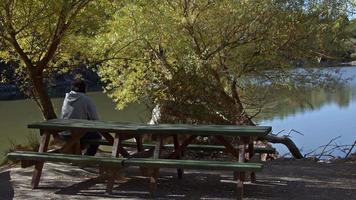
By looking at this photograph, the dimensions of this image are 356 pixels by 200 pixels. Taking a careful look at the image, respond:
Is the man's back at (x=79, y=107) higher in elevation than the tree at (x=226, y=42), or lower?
lower

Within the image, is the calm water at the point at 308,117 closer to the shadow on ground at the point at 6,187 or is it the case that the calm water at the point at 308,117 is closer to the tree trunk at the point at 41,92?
the tree trunk at the point at 41,92

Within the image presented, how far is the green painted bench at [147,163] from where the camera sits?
531cm

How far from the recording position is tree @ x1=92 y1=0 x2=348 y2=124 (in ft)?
36.6

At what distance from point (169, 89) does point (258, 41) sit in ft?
8.58

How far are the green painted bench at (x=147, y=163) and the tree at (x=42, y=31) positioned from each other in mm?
2800

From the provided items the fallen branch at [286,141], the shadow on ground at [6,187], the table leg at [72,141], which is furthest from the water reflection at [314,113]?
the shadow on ground at [6,187]

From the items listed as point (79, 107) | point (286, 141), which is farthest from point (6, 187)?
point (286, 141)

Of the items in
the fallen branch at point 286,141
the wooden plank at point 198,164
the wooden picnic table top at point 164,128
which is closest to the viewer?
the wooden plank at point 198,164

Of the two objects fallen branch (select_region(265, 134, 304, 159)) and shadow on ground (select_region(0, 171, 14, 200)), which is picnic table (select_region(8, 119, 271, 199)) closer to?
shadow on ground (select_region(0, 171, 14, 200))

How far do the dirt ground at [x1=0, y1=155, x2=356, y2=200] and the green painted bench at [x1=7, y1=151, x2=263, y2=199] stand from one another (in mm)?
257

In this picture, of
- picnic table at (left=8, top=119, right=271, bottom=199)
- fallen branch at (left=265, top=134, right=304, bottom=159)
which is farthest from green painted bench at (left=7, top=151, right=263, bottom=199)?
fallen branch at (left=265, top=134, right=304, bottom=159)

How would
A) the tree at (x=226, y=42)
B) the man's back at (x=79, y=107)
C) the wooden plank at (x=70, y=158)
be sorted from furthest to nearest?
the tree at (x=226, y=42)
the man's back at (x=79, y=107)
the wooden plank at (x=70, y=158)

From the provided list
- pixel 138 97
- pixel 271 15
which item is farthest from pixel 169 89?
pixel 271 15

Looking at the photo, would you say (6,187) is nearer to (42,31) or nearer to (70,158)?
(70,158)
